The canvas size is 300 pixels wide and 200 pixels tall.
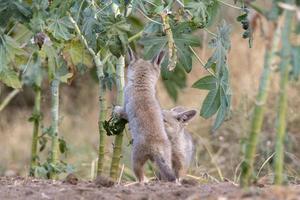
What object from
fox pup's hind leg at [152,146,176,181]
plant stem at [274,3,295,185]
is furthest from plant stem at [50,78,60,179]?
plant stem at [274,3,295,185]

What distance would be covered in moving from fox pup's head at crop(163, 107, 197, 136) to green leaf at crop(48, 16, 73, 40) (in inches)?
34.7

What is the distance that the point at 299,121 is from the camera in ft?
33.8

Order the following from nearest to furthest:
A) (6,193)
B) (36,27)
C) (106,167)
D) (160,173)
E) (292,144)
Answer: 1. (6,193)
2. (36,27)
3. (160,173)
4. (106,167)
5. (292,144)

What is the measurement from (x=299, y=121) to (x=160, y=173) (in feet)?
Answer: 16.7

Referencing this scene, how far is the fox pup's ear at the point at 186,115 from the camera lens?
596 cm

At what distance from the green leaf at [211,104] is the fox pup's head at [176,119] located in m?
0.37

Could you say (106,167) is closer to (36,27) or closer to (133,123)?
(133,123)

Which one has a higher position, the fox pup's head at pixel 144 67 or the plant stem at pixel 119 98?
the fox pup's head at pixel 144 67

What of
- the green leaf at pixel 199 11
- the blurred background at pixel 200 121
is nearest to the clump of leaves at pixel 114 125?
the green leaf at pixel 199 11

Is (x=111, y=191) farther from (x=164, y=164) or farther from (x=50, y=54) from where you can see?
(x=50, y=54)

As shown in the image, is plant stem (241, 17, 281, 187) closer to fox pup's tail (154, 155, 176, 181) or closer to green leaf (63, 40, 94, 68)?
fox pup's tail (154, 155, 176, 181)

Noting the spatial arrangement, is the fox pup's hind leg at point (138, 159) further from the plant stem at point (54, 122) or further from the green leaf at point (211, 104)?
the plant stem at point (54, 122)

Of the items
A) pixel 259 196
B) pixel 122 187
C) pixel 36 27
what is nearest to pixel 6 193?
pixel 122 187

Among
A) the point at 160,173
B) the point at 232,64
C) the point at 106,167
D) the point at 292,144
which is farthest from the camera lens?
the point at 232,64
